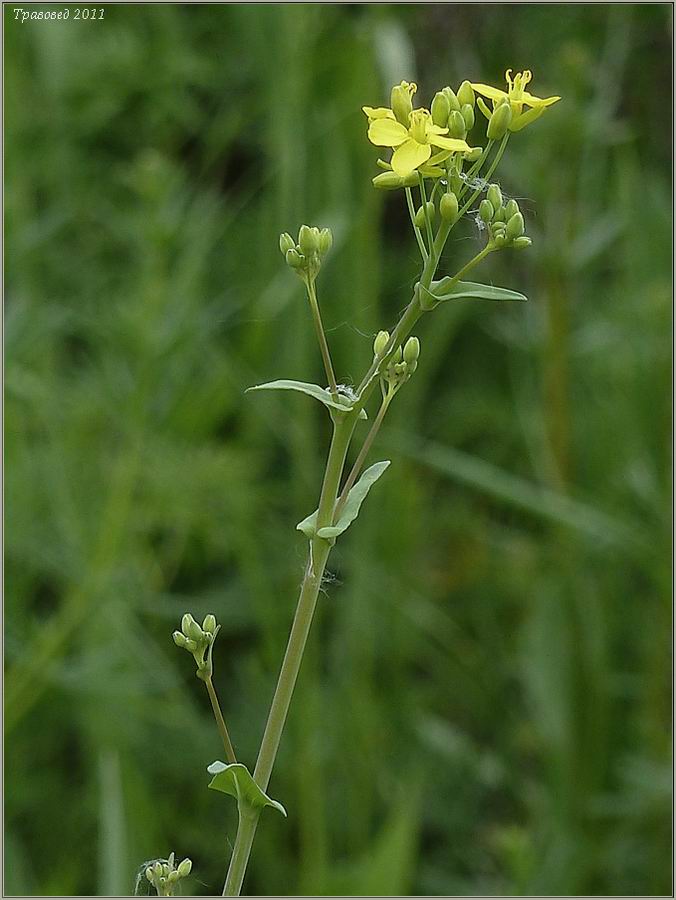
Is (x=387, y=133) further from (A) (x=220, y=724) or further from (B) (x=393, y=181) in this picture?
(A) (x=220, y=724)

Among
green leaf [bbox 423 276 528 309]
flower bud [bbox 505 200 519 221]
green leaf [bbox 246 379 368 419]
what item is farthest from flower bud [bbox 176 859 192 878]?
flower bud [bbox 505 200 519 221]

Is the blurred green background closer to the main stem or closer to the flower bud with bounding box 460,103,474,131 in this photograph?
the main stem

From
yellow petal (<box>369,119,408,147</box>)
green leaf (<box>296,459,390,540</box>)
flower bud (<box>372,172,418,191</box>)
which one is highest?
yellow petal (<box>369,119,408,147</box>)

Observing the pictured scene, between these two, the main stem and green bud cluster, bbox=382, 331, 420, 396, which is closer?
the main stem

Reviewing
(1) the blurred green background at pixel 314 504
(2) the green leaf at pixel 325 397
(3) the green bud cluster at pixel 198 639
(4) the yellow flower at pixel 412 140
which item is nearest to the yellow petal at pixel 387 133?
(4) the yellow flower at pixel 412 140

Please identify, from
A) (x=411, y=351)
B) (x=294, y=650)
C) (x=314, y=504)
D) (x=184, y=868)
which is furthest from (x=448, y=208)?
(x=314, y=504)

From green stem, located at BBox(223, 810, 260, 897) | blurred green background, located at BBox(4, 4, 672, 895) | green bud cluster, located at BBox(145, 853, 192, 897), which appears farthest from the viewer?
blurred green background, located at BBox(4, 4, 672, 895)
